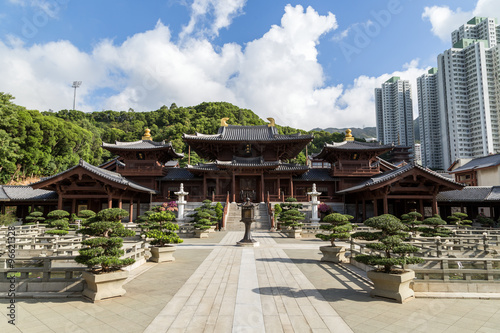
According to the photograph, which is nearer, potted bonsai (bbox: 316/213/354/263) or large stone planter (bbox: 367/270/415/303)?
large stone planter (bbox: 367/270/415/303)

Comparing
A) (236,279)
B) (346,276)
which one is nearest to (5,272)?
(236,279)

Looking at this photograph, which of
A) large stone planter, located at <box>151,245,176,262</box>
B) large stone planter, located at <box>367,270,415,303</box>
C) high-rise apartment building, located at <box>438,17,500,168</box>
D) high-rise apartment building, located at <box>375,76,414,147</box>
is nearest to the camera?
large stone planter, located at <box>367,270,415,303</box>

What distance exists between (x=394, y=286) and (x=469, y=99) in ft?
326

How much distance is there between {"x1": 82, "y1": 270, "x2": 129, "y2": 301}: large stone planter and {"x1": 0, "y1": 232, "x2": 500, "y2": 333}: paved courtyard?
0.20 m

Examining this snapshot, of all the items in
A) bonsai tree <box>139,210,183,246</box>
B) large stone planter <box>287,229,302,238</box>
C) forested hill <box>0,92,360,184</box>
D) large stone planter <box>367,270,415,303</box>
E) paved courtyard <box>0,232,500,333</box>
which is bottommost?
→ large stone planter <box>287,229,302,238</box>

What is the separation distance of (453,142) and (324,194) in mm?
72124

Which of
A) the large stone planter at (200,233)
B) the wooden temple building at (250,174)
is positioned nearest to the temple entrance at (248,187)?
the wooden temple building at (250,174)

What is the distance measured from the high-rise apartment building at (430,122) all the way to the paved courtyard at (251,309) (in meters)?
113

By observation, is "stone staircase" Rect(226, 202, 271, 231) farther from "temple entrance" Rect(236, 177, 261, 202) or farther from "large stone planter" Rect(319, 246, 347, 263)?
"large stone planter" Rect(319, 246, 347, 263)

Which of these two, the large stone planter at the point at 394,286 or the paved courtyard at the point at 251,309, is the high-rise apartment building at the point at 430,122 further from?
the paved courtyard at the point at 251,309

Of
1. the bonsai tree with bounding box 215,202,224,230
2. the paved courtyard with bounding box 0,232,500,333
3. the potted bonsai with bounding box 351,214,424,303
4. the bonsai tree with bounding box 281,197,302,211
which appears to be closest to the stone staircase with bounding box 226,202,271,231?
Result: the bonsai tree with bounding box 215,202,224,230

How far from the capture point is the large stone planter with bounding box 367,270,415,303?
23.7 ft

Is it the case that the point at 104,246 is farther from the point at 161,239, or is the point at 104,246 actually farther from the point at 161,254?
the point at 161,239

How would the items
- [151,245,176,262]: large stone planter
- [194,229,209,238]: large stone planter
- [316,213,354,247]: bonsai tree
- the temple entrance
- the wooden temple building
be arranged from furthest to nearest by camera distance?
the temple entrance
the wooden temple building
[194,229,209,238]: large stone planter
[316,213,354,247]: bonsai tree
[151,245,176,262]: large stone planter
